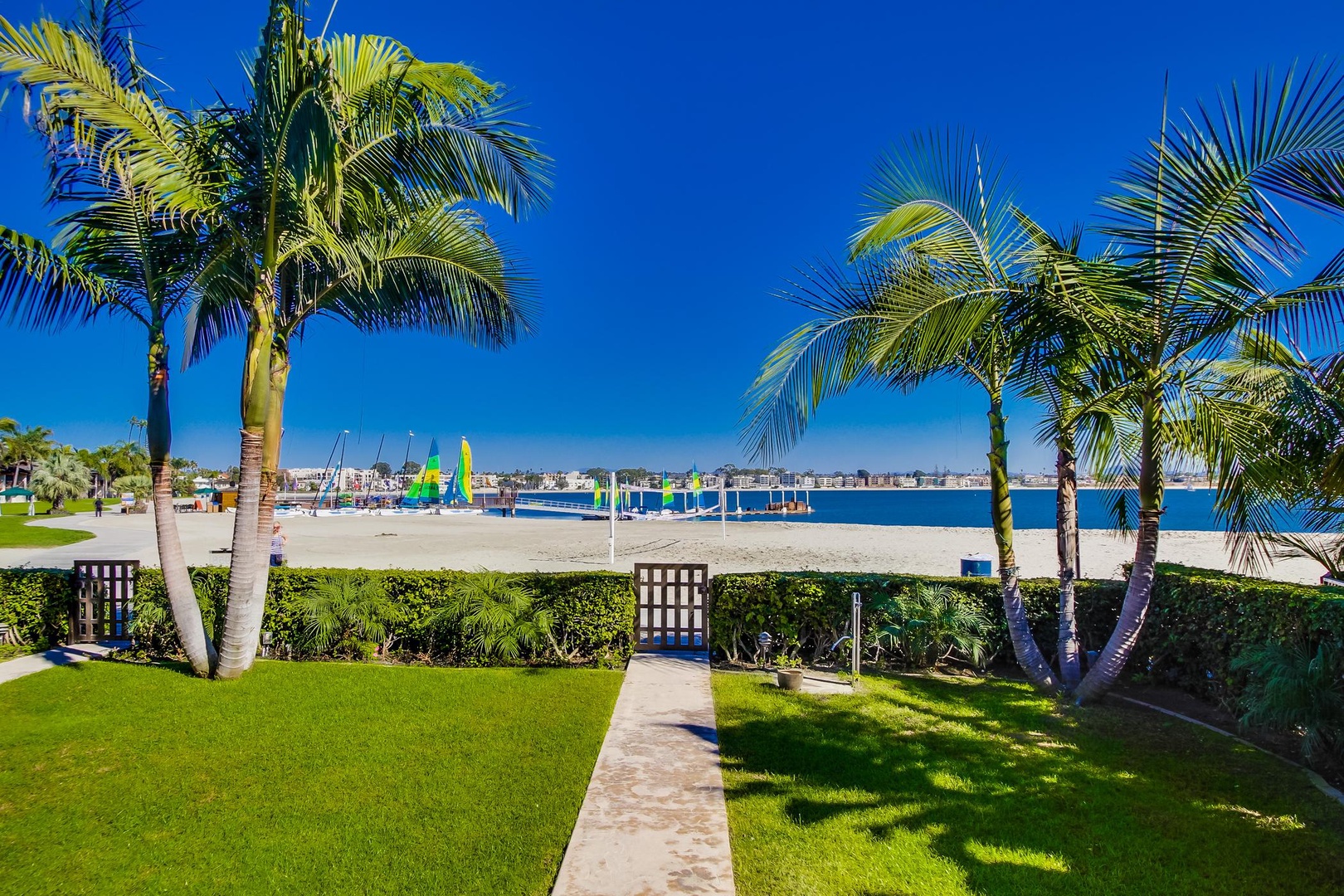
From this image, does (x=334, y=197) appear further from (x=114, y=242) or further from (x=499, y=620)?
(x=499, y=620)

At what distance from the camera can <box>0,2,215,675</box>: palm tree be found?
5586 mm

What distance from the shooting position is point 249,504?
21.1 ft

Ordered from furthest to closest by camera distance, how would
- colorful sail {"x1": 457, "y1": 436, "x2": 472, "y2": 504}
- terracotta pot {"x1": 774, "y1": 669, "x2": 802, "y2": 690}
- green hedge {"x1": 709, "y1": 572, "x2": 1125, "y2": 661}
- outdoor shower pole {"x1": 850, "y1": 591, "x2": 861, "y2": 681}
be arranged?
colorful sail {"x1": 457, "y1": 436, "x2": 472, "y2": 504}, green hedge {"x1": 709, "y1": 572, "x2": 1125, "y2": 661}, outdoor shower pole {"x1": 850, "y1": 591, "x2": 861, "y2": 681}, terracotta pot {"x1": 774, "y1": 669, "x2": 802, "y2": 690}

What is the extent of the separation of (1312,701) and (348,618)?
873 cm

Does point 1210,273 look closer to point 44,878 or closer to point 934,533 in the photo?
point 44,878

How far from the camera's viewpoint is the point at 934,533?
31047mm

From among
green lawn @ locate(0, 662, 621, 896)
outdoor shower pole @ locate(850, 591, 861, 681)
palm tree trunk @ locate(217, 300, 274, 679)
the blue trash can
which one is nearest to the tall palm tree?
palm tree trunk @ locate(217, 300, 274, 679)

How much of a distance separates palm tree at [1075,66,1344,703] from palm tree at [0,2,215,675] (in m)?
8.60

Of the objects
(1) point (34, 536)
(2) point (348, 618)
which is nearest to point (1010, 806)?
(2) point (348, 618)

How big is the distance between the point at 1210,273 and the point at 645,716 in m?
5.83

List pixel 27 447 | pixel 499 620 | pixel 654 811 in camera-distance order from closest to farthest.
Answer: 1. pixel 654 811
2. pixel 499 620
3. pixel 27 447

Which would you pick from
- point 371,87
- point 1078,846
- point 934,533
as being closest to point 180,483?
point 934,533

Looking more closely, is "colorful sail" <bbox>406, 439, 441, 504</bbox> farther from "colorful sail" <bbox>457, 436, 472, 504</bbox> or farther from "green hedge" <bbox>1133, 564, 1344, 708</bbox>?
"green hedge" <bbox>1133, 564, 1344, 708</bbox>

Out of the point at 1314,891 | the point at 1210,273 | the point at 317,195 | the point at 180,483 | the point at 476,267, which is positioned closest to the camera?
the point at 1314,891
